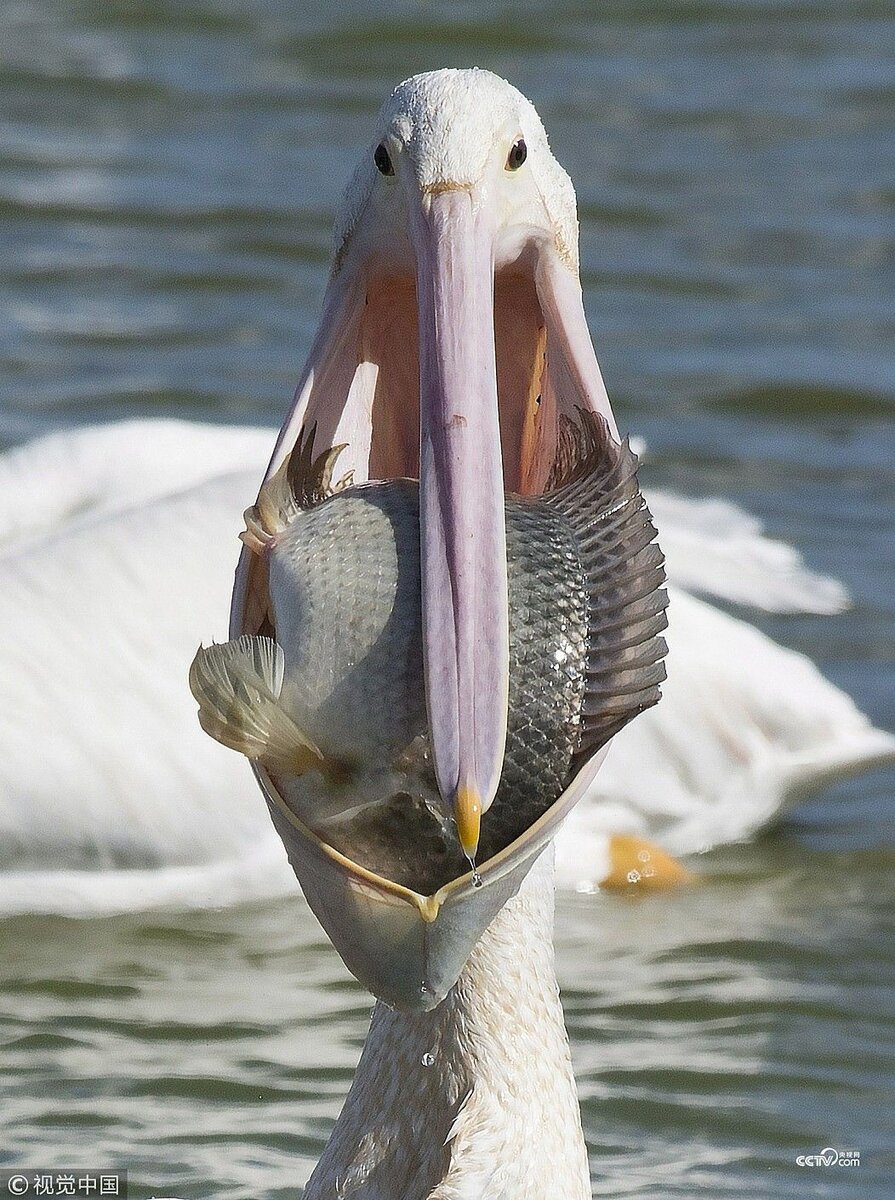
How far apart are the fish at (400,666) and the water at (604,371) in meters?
1.50

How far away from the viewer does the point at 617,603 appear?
7.81ft

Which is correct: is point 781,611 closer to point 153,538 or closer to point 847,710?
point 847,710

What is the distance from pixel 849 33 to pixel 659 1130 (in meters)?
8.59

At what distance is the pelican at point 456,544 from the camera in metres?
2.25

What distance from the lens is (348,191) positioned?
2648 mm

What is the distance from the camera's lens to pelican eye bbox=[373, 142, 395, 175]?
2.54 metres

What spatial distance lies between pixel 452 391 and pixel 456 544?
185 mm

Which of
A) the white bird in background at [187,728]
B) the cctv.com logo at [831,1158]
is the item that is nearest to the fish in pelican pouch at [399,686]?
the cctv.com logo at [831,1158]

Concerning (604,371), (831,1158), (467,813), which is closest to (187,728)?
(831,1158)

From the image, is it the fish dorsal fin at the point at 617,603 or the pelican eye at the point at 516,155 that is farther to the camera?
the pelican eye at the point at 516,155

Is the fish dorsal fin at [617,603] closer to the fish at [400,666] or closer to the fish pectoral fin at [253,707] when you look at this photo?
the fish at [400,666]

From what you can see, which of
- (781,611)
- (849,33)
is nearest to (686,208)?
(849,33)

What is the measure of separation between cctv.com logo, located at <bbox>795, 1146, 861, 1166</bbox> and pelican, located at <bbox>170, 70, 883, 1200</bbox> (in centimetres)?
94

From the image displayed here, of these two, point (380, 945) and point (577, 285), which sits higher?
point (577, 285)
